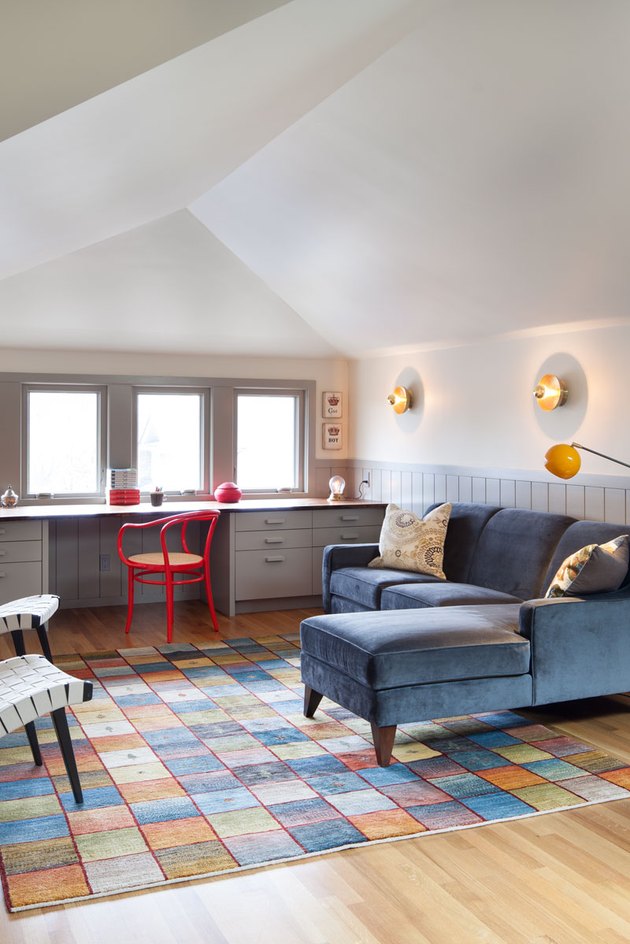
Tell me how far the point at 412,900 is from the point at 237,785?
1022mm

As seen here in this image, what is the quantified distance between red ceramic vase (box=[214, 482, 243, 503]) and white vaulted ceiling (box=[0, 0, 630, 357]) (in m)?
1.04

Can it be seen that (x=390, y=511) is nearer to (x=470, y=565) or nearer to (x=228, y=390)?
(x=470, y=565)

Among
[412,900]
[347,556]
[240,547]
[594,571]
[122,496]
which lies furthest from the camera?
[122,496]

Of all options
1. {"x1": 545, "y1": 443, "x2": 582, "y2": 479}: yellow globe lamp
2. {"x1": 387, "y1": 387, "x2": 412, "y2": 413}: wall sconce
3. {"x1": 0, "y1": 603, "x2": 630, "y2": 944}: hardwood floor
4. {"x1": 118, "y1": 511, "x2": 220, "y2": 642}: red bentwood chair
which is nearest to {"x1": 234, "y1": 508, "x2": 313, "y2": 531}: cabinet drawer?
{"x1": 118, "y1": 511, "x2": 220, "y2": 642}: red bentwood chair

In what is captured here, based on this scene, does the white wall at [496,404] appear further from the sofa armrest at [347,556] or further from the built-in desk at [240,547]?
the sofa armrest at [347,556]

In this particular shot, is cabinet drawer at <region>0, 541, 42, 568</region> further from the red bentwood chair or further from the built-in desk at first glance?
the red bentwood chair

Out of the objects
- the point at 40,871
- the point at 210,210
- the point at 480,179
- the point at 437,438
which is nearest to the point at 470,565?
the point at 437,438

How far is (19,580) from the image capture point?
594cm

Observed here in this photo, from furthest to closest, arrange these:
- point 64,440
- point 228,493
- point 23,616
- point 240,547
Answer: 1. point 228,493
2. point 64,440
3. point 240,547
4. point 23,616

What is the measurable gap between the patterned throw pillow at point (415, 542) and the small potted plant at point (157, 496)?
169 centimetres

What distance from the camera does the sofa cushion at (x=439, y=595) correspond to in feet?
16.1

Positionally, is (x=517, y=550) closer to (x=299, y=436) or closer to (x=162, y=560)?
(x=162, y=560)

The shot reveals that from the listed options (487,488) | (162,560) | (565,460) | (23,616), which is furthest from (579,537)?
(23,616)

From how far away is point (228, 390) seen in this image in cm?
729
